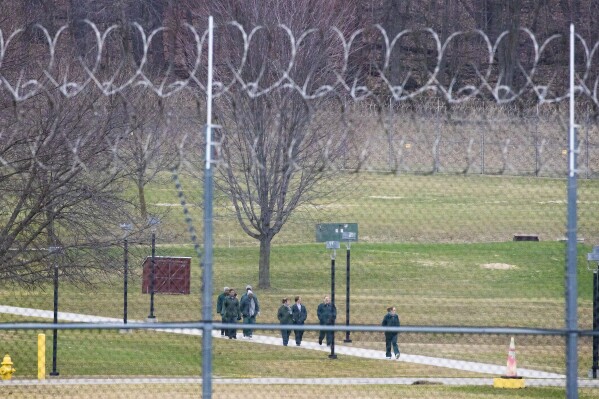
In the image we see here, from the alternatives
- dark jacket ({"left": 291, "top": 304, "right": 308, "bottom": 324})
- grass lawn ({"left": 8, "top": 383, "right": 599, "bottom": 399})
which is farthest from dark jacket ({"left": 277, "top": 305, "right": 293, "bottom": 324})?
grass lawn ({"left": 8, "top": 383, "right": 599, "bottom": 399})

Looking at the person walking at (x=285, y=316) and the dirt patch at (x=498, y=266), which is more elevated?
the dirt patch at (x=498, y=266)

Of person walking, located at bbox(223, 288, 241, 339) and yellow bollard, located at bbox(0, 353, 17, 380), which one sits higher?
person walking, located at bbox(223, 288, 241, 339)

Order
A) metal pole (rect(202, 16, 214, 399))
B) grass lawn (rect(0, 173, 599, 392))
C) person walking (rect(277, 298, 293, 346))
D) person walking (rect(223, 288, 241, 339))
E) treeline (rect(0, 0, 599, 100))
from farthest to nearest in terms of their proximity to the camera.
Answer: person walking (rect(277, 298, 293, 346)) < person walking (rect(223, 288, 241, 339)) < grass lawn (rect(0, 173, 599, 392)) < treeline (rect(0, 0, 599, 100)) < metal pole (rect(202, 16, 214, 399))

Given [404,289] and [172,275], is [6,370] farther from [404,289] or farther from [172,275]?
[404,289]

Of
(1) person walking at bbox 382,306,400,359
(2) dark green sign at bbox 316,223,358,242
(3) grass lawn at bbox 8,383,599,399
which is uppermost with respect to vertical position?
(2) dark green sign at bbox 316,223,358,242

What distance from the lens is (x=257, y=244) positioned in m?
18.6

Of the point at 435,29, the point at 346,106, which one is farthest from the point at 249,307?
the point at 346,106

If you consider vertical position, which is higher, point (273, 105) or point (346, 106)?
point (273, 105)

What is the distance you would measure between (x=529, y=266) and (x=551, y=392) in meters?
2.40

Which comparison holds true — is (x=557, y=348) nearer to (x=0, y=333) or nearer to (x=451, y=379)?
(x=451, y=379)

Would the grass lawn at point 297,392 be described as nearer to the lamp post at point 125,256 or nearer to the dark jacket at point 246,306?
the lamp post at point 125,256

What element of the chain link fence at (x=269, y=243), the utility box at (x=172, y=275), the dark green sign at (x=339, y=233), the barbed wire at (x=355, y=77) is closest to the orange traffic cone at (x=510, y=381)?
the chain link fence at (x=269, y=243)

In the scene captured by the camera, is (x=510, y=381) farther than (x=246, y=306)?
No

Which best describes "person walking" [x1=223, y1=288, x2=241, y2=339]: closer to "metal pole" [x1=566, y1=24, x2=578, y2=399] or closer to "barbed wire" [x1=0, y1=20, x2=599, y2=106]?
"barbed wire" [x1=0, y1=20, x2=599, y2=106]
